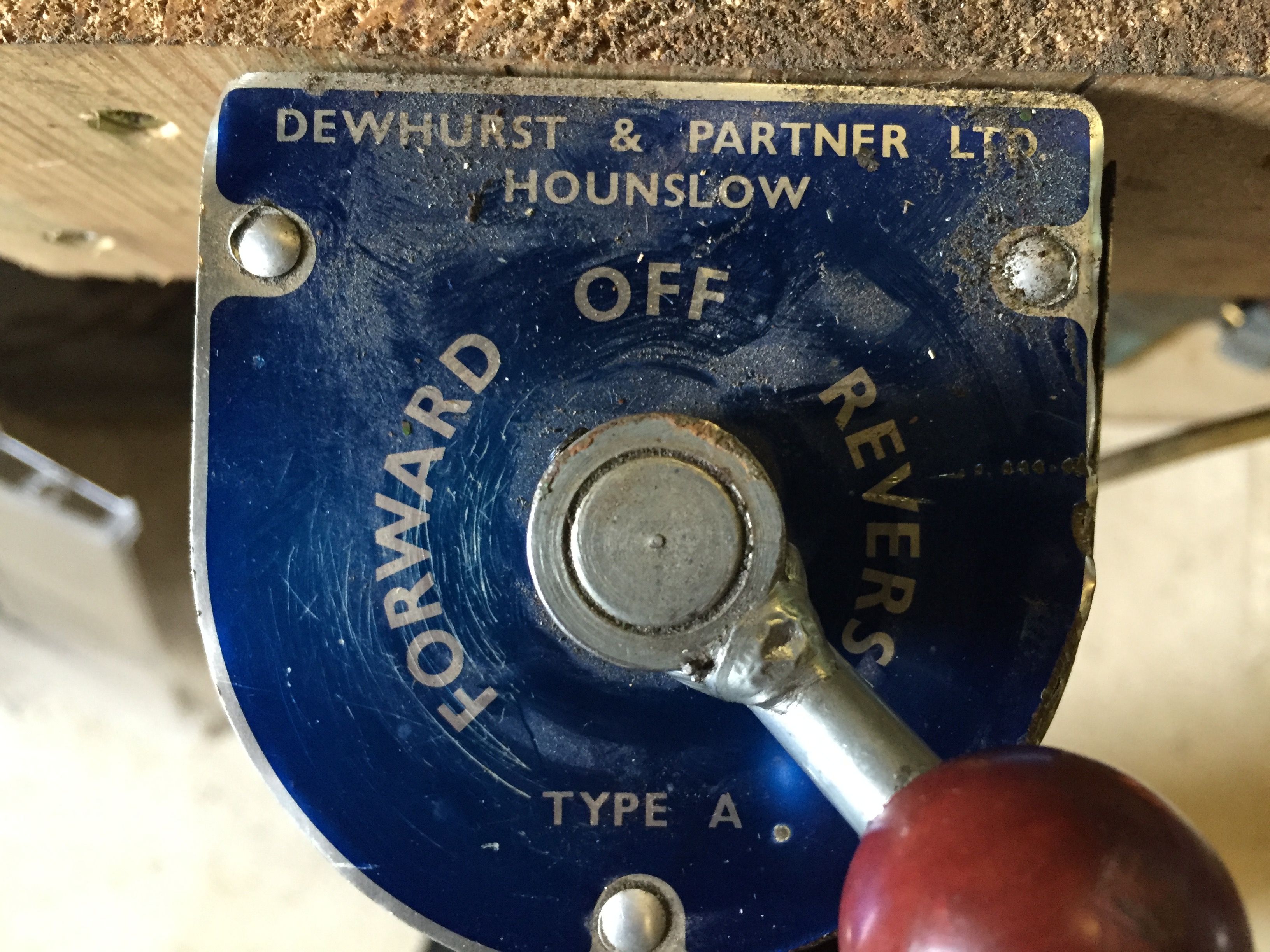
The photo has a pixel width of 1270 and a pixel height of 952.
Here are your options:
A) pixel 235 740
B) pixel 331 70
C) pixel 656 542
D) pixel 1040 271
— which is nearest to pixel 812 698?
pixel 656 542

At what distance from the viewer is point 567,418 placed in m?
0.49

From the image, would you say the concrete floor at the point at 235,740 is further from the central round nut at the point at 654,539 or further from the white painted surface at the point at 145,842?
the central round nut at the point at 654,539

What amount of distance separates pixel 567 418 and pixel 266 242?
173 millimetres

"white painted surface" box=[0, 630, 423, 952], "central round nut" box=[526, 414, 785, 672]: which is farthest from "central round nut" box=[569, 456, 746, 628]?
"white painted surface" box=[0, 630, 423, 952]

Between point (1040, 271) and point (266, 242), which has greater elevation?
point (266, 242)

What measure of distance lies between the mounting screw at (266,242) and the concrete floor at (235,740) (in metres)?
0.71

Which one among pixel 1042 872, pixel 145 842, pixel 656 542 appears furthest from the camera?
pixel 145 842

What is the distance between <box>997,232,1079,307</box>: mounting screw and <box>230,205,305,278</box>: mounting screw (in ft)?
1.17

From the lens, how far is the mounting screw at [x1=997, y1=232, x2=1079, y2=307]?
19.1 inches

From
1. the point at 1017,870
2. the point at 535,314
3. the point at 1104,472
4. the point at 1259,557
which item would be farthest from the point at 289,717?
the point at 1259,557

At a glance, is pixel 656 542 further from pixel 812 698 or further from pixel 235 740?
pixel 235 740

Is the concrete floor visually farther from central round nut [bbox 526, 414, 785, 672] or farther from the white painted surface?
central round nut [bbox 526, 414, 785, 672]

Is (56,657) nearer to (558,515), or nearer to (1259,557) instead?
(558,515)

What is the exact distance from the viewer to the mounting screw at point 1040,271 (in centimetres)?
48
